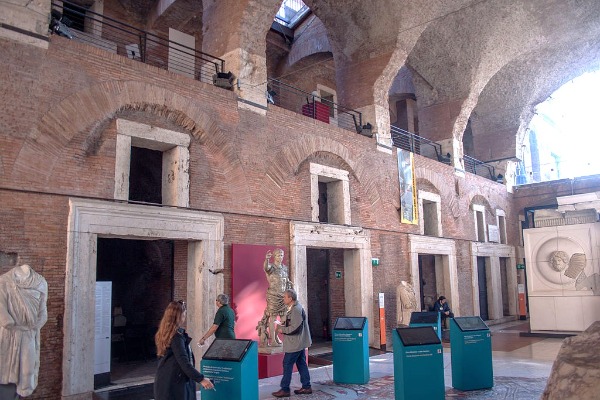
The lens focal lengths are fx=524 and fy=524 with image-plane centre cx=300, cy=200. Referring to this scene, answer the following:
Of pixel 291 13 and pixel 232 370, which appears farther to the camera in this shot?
pixel 291 13

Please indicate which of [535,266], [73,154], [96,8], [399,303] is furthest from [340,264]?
[96,8]

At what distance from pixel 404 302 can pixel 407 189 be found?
3474 millimetres

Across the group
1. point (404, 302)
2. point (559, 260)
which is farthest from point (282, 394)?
point (559, 260)

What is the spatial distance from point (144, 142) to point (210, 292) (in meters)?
2.88

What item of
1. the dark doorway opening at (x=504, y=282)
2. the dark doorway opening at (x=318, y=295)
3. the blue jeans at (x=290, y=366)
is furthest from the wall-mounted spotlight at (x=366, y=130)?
the dark doorway opening at (x=504, y=282)

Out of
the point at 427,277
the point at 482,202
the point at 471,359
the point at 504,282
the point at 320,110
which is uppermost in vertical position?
the point at 320,110

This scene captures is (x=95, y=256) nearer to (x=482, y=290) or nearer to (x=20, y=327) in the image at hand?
(x=20, y=327)

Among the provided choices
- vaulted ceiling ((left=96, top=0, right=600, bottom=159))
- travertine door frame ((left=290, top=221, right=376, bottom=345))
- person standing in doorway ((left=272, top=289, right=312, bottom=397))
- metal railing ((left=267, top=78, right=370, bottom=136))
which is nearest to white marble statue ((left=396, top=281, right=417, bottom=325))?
travertine door frame ((left=290, top=221, right=376, bottom=345))

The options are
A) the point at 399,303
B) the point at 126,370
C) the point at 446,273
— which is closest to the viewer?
the point at 126,370

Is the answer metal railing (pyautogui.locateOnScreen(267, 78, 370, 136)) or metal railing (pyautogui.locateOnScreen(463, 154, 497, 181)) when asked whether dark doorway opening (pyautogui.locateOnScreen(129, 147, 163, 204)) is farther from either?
metal railing (pyautogui.locateOnScreen(463, 154, 497, 181))

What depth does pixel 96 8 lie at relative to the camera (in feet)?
42.0

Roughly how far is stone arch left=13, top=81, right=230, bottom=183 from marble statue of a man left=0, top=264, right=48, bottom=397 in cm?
178

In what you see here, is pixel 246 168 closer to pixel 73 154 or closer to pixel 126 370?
pixel 73 154

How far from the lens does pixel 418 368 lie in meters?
6.32
